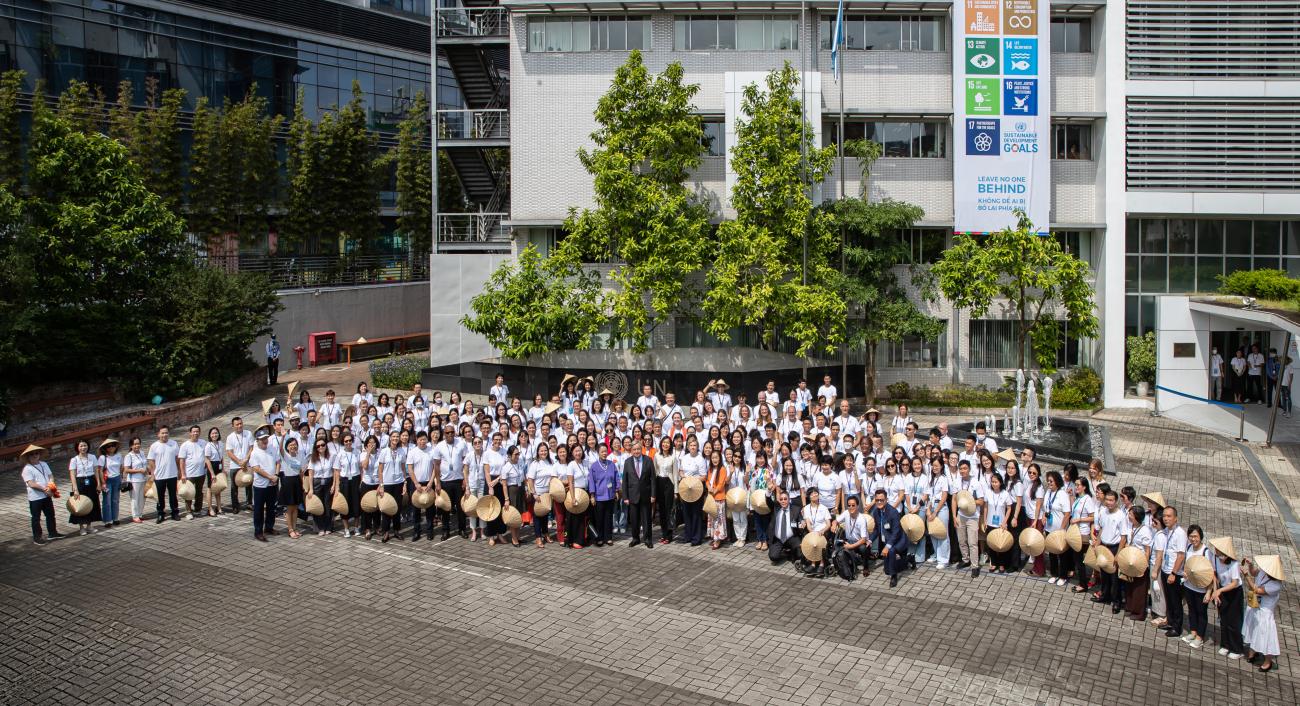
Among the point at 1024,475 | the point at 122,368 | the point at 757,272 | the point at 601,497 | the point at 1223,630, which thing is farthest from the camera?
the point at 757,272

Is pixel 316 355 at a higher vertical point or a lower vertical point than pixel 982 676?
higher

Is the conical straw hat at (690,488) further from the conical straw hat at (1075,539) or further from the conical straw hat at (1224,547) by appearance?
the conical straw hat at (1224,547)

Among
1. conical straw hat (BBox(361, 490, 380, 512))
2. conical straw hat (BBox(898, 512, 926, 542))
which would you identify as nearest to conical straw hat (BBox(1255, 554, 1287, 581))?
conical straw hat (BBox(898, 512, 926, 542))

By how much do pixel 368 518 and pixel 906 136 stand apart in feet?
65.3

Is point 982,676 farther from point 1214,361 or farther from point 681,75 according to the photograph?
point 1214,361

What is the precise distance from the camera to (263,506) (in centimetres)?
1644

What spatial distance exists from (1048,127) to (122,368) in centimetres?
2426

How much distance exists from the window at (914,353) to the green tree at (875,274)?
1.18m

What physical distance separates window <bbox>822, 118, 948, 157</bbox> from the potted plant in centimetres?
745

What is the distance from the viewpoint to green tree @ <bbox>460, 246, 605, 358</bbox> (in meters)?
28.0

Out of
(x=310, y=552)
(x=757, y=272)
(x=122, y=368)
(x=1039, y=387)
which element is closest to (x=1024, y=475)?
(x=310, y=552)

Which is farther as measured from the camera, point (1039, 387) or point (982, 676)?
point (1039, 387)

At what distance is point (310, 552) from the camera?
15727 mm

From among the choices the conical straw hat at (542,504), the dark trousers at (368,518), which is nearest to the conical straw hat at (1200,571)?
the conical straw hat at (542,504)
